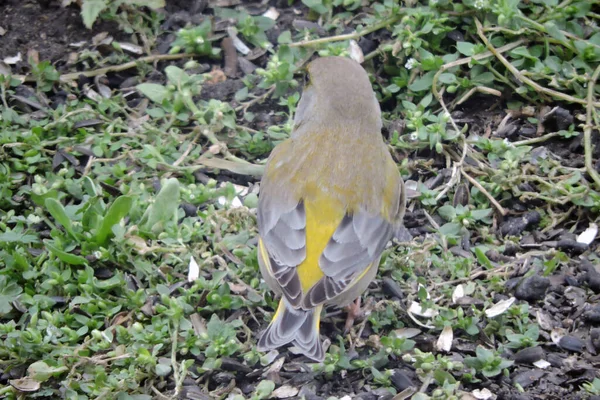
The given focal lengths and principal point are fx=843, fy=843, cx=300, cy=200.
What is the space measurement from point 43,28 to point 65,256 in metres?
2.40

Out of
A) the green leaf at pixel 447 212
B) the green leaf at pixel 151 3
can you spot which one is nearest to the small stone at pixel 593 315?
the green leaf at pixel 447 212

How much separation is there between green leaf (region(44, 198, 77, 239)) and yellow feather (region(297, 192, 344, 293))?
1370 mm

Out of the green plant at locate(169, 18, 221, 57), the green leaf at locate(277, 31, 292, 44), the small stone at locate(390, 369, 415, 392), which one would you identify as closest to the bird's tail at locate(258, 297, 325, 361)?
the small stone at locate(390, 369, 415, 392)

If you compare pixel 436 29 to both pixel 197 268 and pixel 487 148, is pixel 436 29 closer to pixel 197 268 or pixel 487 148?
pixel 487 148

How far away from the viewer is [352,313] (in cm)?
449

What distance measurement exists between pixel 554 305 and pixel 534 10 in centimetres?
218

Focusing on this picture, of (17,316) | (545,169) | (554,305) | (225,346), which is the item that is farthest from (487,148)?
(17,316)

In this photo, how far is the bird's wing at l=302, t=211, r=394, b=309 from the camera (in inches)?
158

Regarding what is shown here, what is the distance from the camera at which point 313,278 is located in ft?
13.3

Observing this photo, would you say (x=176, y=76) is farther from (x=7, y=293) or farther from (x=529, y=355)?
(x=529, y=355)

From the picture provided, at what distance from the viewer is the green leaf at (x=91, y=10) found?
5.94 metres

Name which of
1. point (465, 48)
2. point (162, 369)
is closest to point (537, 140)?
point (465, 48)

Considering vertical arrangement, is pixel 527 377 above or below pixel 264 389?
below

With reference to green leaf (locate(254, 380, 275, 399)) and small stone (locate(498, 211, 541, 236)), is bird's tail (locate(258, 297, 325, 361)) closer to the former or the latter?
green leaf (locate(254, 380, 275, 399))
